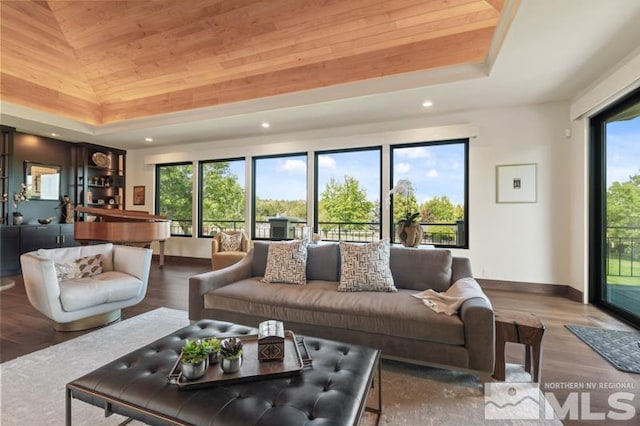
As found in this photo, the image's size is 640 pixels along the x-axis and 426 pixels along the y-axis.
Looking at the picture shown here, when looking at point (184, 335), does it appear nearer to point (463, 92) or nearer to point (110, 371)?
point (110, 371)

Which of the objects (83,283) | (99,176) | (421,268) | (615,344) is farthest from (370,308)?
(99,176)

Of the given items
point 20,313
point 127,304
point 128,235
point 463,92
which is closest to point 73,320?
point 127,304

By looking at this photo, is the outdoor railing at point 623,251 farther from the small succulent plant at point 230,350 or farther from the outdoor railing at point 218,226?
the outdoor railing at point 218,226

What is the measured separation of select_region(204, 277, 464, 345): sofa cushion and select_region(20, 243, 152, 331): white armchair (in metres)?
1.12

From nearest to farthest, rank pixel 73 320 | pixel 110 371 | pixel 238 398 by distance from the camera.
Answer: pixel 238 398 < pixel 110 371 < pixel 73 320

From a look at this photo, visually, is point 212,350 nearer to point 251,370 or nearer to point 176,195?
point 251,370

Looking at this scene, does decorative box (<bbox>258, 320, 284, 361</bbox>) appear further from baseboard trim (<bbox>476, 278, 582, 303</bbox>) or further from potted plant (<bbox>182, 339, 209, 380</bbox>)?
baseboard trim (<bbox>476, 278, 582, 303</bbox>)

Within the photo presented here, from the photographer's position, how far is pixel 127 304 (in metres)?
3.16

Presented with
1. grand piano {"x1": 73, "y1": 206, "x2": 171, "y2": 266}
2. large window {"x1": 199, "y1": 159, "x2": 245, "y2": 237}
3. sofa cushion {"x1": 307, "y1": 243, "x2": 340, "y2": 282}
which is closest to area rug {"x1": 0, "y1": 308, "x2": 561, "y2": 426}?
sofa cushion {"x1": 307, "y1": 243, "x2": 340, "y2": 282}

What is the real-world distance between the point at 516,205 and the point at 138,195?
8.12 metres

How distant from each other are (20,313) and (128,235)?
4.66 ft

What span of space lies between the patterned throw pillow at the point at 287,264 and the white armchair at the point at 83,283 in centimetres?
148

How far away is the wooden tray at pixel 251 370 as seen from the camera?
128 centimetres

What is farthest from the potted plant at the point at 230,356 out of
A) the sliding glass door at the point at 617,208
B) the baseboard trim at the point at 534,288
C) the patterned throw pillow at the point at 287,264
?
the baseboard trim at the point at 534,288
